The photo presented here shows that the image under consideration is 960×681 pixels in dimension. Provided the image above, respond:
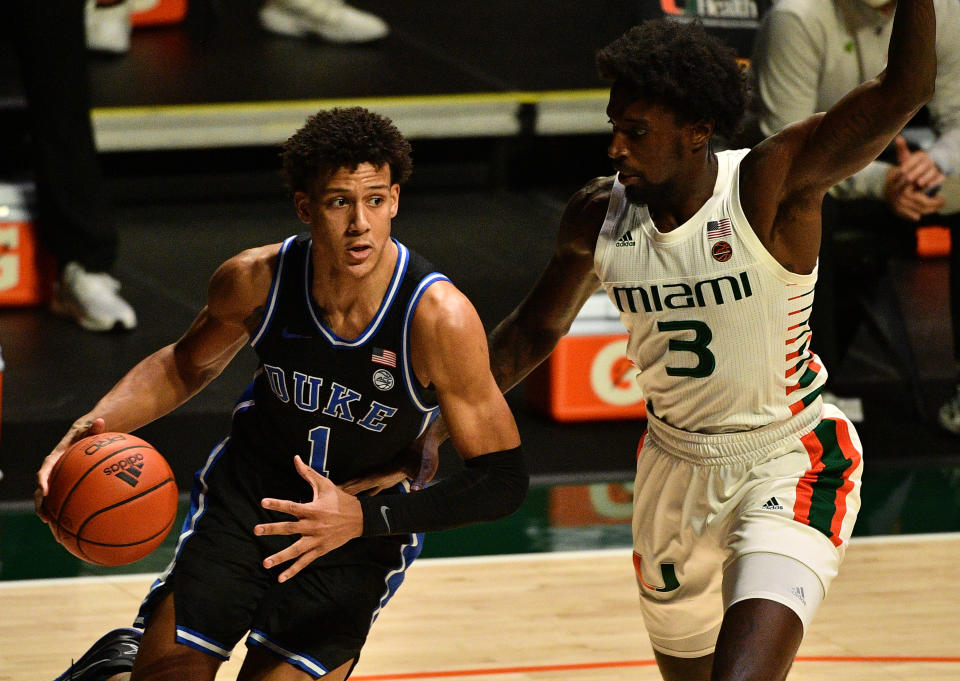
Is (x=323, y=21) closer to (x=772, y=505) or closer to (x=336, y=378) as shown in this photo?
(x=336, y=378)

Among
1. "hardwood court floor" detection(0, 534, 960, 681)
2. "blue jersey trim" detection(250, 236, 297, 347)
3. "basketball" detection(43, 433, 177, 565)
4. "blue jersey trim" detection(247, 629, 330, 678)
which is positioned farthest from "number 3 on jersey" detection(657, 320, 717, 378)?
"hardwood court floor" detection(0, 534, 960, 681)

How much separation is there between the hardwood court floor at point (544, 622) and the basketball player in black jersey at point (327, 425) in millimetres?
1071

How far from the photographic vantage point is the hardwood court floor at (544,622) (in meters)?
4.73

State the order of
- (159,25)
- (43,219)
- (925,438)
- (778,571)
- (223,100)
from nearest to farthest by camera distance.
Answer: (778,571), (925,438), (43,219), (223,100), (159,25)

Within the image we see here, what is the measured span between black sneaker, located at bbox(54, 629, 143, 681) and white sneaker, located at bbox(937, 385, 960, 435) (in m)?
4.21

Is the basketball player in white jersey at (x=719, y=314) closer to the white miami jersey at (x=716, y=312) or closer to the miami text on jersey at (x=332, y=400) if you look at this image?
the white miami jersey at (x=716, y=312)

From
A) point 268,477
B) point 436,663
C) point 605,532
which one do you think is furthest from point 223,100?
point 268,477

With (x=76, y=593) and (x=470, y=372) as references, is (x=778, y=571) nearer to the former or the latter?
(x=470, y=372)

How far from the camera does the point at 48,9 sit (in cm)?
721

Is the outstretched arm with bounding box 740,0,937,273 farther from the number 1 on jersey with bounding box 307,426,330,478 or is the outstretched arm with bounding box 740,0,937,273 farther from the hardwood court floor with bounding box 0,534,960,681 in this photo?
the hardwood court floor with bounding box 0,534,960,681

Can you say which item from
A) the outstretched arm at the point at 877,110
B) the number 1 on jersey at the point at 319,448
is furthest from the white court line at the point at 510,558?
the outstretched arm at the point at 877,110

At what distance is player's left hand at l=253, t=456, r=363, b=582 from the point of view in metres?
A: 3.29

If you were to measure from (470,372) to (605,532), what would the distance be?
2597mm

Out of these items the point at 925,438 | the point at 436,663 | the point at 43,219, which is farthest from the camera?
the point at 43,219
